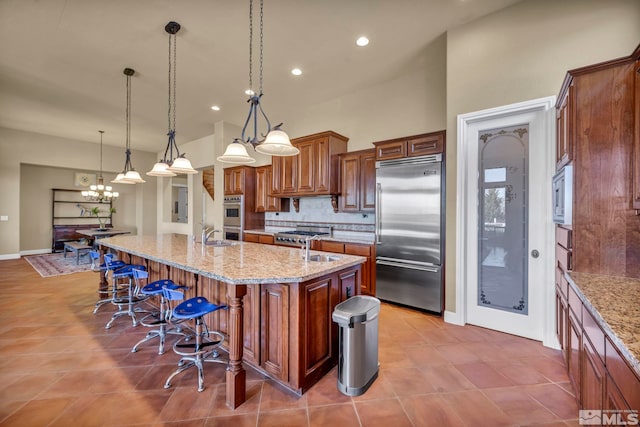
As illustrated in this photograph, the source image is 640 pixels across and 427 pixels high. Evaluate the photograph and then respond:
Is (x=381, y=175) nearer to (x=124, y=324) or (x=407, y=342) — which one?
(x=407, y=342)

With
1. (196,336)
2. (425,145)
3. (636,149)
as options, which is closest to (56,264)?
(196,336)

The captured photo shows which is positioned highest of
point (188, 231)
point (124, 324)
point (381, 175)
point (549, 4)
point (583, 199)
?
point (549, 4)

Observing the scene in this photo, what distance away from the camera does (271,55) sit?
3504 mm

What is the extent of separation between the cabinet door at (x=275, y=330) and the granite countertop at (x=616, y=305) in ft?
5.13

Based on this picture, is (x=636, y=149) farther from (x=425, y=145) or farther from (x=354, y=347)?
(x=354, y=347)

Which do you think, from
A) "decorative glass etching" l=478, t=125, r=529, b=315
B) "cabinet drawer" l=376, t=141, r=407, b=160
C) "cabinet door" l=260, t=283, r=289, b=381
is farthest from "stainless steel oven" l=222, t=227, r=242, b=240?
"decorative glass etching" l=478, t=125, r=529, b=315

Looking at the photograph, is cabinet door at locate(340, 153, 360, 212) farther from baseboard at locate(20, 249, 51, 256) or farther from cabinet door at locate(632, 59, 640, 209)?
baseboard at locate(20, 249, 51, 256)

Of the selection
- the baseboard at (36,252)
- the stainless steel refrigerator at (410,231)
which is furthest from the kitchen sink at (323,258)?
the baseboard at (36,252)

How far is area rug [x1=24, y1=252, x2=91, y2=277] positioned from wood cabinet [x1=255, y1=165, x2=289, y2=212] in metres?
3.97

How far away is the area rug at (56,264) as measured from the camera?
5492mm

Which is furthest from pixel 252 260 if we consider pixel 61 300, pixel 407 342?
pixel 61 300

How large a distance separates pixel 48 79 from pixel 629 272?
7.15 metres

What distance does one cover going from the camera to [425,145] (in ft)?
11.1

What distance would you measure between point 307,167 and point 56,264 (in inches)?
251
